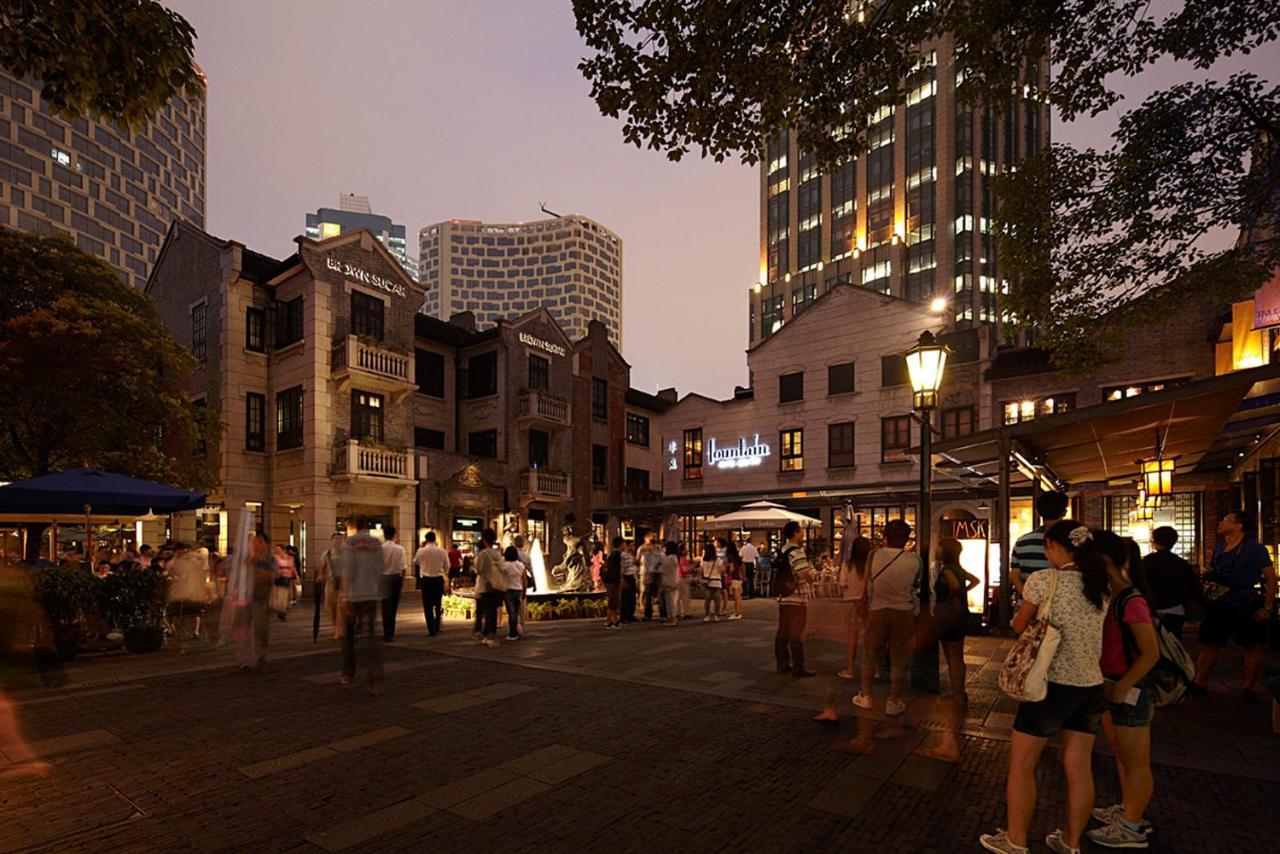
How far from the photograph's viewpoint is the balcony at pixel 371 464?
905 inches

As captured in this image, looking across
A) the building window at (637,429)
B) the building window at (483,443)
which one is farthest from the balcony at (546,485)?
the building window at (637,429)

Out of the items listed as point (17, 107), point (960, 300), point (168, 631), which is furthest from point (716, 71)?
point (17, 107)

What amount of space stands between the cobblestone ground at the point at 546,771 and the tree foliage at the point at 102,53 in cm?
578

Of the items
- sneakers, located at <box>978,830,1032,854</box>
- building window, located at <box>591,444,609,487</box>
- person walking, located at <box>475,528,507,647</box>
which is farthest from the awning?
building window, located at <box>591,444,609,487</box>

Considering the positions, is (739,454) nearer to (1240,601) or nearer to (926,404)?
(926,404)

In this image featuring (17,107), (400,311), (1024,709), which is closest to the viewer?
(1024,709)

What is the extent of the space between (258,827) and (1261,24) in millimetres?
14403

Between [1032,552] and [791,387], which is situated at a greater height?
[791,387]

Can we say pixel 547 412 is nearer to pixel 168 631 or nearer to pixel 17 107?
pixel 168 631

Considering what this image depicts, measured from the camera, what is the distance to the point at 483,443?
30469 mm

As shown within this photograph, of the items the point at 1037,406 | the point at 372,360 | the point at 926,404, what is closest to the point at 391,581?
the point at 926,404

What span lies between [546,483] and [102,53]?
25.6m

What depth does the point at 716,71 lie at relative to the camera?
7.49m

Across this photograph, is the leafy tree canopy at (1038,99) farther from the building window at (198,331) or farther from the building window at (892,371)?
the building window at (198,331)
